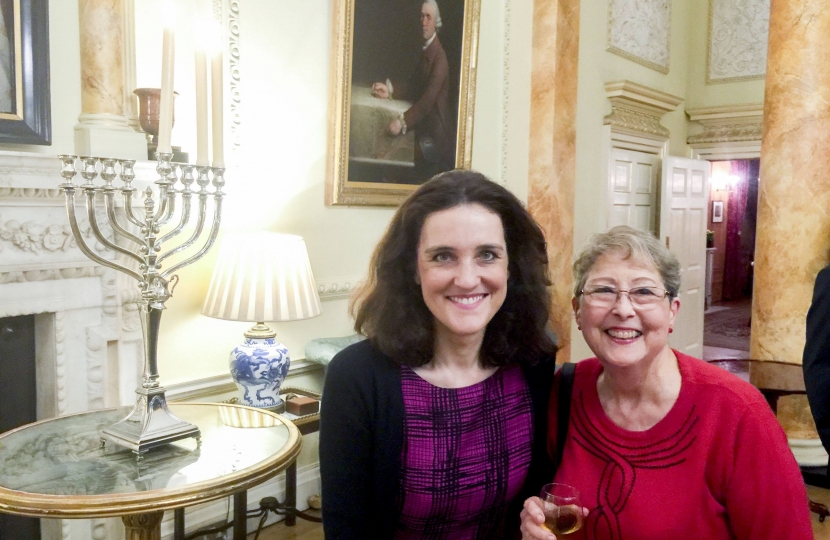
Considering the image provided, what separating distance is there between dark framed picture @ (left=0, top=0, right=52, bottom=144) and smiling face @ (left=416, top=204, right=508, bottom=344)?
167 cm

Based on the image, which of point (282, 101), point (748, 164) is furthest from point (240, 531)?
point (748, 164)

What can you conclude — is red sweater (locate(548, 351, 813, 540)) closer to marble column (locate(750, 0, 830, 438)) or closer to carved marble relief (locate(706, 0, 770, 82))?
marble column (locate(750, 0, 830, 438))

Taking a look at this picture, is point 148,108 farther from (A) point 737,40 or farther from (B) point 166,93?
(A) point 737,40

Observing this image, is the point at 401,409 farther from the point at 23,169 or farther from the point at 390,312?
the point at 23,169

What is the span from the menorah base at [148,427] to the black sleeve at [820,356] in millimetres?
1849

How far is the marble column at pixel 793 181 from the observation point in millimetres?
4223

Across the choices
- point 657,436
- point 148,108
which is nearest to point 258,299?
point 148,108

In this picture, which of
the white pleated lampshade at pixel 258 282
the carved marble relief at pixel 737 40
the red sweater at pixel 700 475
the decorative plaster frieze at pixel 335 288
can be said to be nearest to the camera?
the red sweater at pixel 700 475

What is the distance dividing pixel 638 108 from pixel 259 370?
4.77m

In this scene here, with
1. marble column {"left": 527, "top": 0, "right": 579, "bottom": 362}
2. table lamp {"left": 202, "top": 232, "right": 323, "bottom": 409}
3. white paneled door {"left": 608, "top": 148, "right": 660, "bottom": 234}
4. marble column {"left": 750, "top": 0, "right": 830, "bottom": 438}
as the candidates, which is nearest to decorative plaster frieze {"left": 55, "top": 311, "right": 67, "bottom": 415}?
table lamp {"left": 202, "top": 232, "right": 323, "bottom": 409}

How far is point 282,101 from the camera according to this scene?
3.50m

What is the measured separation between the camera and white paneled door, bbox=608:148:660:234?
20.1ft

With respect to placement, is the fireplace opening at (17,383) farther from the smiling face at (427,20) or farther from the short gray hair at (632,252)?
the smiling face at (427,20)

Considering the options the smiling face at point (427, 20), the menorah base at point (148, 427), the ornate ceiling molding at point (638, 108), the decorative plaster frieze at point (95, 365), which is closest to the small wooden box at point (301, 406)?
the decorative plaster frieze at point (95, 365)
